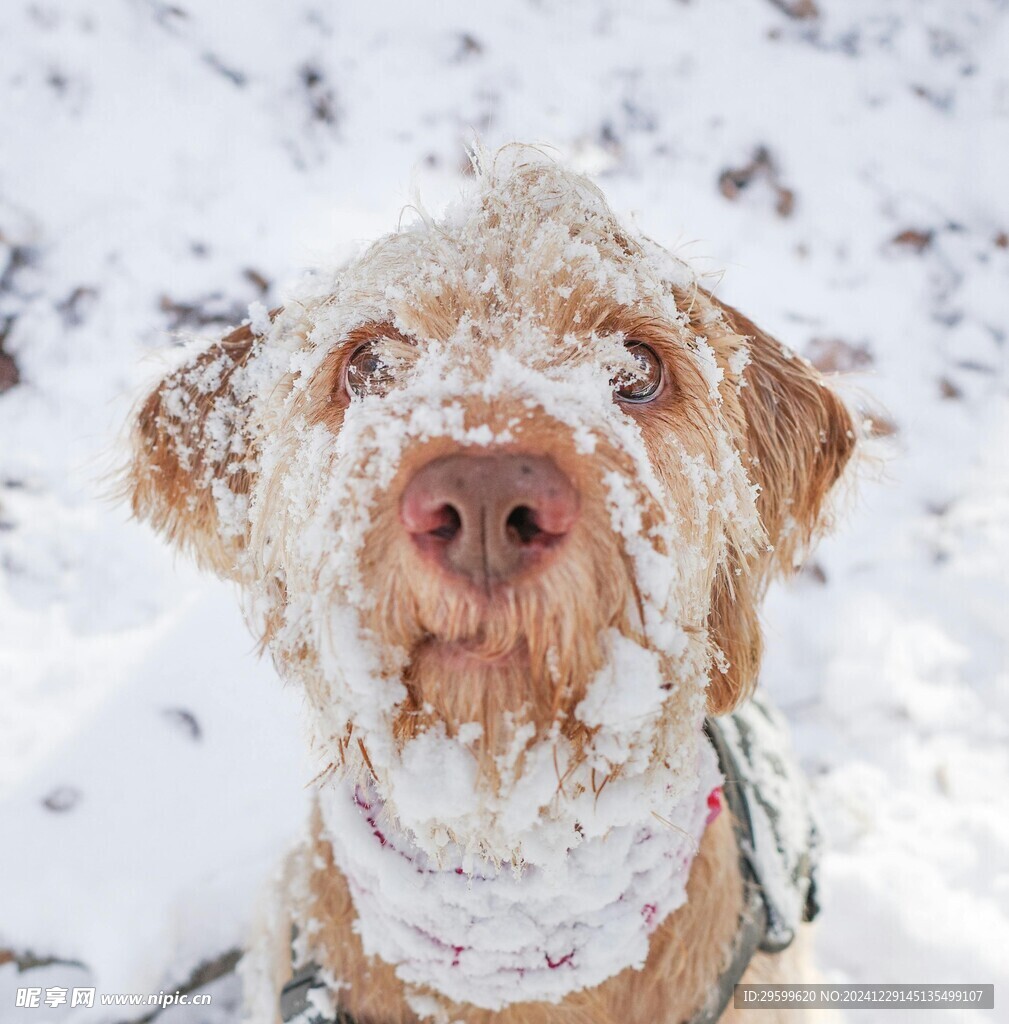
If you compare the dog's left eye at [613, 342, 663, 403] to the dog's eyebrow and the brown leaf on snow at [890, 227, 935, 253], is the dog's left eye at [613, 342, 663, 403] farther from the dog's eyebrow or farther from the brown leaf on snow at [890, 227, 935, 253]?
the brown leaf on snow at [890, 227, 935, 253]

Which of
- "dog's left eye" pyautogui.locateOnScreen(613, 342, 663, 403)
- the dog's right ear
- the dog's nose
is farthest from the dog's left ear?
the dog's right ear

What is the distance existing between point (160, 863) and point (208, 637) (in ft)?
2.79

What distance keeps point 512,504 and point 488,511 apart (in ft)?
0.11

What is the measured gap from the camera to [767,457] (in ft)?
6.37

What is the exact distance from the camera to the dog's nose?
109 cm

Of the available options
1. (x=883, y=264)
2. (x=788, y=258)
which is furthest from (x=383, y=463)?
(x=883, y=264)

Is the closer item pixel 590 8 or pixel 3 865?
pixel 3 865

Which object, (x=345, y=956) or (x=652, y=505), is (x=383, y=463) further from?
(x=345, y=956)

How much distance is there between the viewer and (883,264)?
4516mm

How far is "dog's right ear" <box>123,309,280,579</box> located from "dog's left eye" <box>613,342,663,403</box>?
891 mm

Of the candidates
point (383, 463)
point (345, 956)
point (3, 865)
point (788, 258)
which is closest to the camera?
point (383, 463)

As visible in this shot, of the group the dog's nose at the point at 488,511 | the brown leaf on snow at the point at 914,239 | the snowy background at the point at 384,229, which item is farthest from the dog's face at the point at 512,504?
the brown leaf on snow at the point at 914,239

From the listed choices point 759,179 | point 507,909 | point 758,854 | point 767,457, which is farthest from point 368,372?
point 759,179

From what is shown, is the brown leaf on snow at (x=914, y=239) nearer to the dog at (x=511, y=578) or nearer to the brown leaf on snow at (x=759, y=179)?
the brown leaf on snow at (x=759, y=179)
